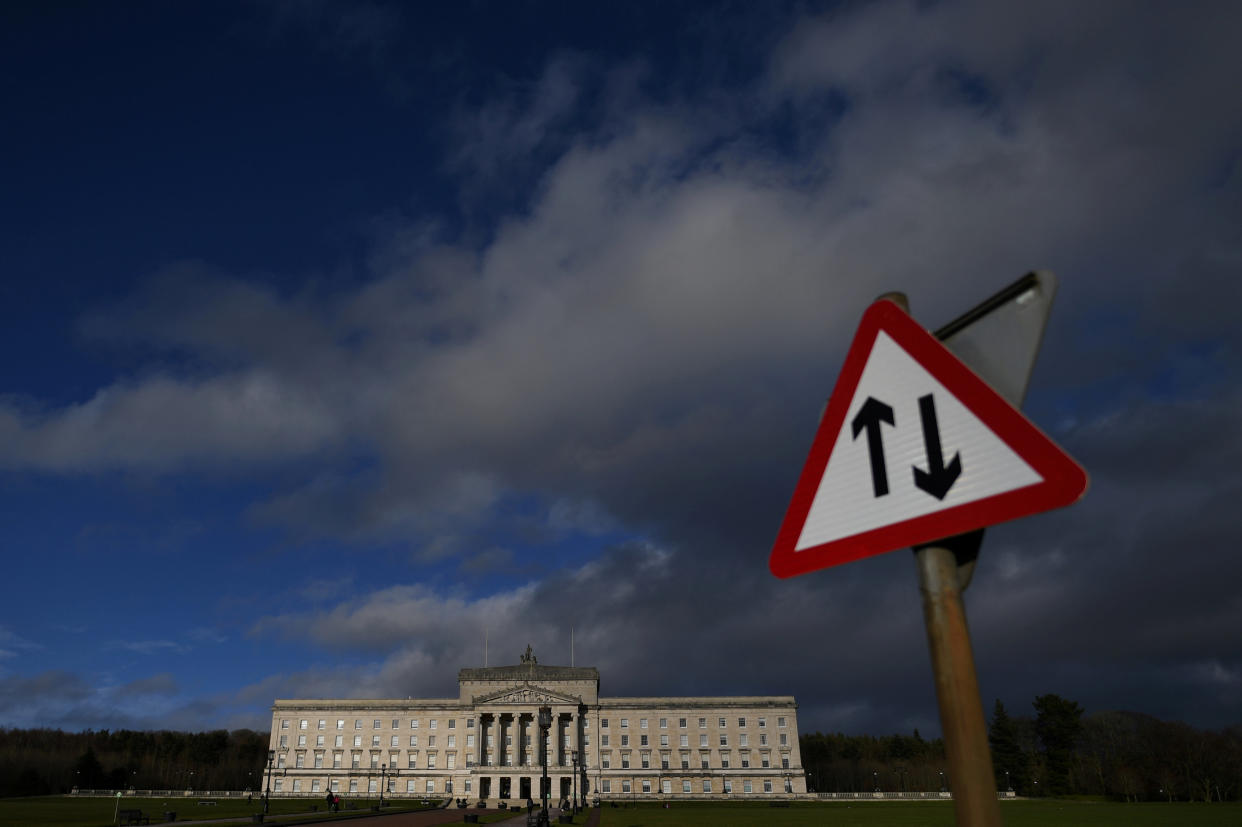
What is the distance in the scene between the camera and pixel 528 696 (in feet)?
378

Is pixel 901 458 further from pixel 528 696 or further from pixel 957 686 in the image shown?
pixel 528 696

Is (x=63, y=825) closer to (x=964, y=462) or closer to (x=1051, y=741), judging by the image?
(x=964, y=462)

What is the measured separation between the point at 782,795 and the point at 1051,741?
48.7 meters

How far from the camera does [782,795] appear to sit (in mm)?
115125

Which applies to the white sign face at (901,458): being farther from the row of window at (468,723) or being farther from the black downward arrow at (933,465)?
the row of window at (468,723)

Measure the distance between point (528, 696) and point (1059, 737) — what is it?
8684 centimetres

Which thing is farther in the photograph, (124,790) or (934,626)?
(124,790)

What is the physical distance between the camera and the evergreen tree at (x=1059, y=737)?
125 metres

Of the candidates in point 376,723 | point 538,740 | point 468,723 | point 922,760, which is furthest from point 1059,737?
point 376,723

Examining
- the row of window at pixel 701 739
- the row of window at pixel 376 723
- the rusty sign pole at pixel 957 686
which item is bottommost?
the row of window at pixel 701 739

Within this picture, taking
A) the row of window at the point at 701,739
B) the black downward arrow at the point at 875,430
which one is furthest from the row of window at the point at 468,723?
the black downward arrow at the point at 875,430

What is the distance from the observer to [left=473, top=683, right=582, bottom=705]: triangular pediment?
4535 inches

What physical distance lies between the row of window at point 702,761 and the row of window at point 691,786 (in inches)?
72.9

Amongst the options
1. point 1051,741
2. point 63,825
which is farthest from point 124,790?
point 1051,741
